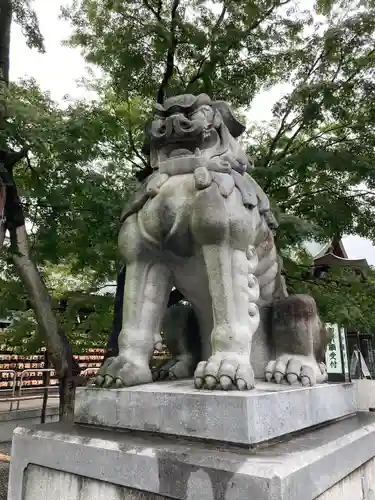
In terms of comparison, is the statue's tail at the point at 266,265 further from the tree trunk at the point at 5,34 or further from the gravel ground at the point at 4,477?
the tree trunk at the point at 5,34

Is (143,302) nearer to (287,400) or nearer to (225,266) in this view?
(225,266)

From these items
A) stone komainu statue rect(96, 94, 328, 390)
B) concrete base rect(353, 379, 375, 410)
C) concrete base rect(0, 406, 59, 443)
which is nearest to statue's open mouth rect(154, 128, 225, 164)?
stone komainu statue rect(96, 94, 328, 390)

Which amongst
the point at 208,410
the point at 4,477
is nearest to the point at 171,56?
the point at 208,410

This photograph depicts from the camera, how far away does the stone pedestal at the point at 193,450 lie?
1.40 metres

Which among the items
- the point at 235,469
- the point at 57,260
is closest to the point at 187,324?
the point at 235,469

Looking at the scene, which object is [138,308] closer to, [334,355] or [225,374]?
[225,374]

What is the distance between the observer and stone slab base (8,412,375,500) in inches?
53.6

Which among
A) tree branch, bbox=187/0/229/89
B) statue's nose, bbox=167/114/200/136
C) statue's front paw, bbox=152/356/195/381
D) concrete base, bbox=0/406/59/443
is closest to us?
statue's nose, bbox=167/114/200/136

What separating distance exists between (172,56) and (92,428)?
6.03 meters

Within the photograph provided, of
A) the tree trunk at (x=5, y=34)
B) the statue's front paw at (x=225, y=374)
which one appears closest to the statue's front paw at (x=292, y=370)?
the statue's front paw at (x=225, y=374)

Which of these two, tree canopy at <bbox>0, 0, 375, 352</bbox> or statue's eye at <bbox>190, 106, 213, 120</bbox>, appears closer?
statue's eye at <bbox>190, 106, 213, 120</bbox>

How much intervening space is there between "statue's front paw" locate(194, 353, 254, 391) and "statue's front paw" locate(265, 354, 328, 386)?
0.37 meters

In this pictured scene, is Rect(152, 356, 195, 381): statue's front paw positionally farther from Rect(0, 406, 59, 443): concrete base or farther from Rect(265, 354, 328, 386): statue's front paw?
Rect(0, 406, 59, 443): concrete base

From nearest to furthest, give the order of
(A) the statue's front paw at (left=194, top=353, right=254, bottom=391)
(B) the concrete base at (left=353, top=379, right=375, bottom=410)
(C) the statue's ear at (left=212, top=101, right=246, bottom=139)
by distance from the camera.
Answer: (A) the statue's front paw at (left=194, top=353, right=254, bottom=391), (C) the statue's ear at (left=212, top=101, right=246, bottom=139), (B) the concrete base at (left=353, top=379, right=375, bottom=410)
